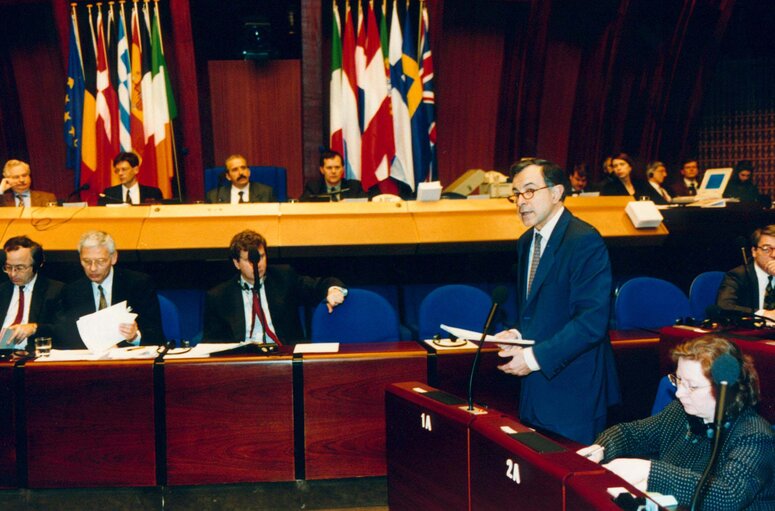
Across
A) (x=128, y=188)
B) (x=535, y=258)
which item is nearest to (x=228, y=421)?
(x=535, y=258)

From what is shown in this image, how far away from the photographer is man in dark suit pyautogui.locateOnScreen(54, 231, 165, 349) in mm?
3908

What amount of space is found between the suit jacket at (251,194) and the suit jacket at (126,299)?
1.95 m

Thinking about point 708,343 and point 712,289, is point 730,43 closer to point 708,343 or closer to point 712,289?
point 712,289

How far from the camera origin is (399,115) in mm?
7199

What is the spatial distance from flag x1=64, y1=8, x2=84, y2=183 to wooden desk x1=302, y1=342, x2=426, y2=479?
4.87 metres

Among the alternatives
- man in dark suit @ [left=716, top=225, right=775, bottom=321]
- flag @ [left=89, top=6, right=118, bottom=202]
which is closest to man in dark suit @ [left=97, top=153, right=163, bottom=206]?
flag @ [left=89, top=6, right=118, bottom=202]

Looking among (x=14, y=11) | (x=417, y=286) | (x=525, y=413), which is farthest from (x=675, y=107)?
(x=14, y=11)

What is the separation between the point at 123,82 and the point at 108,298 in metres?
3.65

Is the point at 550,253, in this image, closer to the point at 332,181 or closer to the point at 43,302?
the point at 43,302

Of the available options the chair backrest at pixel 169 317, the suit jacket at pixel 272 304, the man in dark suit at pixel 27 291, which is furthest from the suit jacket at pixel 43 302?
the suit jacket at pixel 272 304

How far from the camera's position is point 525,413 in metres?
2.65

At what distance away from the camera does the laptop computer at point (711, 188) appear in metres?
5.57

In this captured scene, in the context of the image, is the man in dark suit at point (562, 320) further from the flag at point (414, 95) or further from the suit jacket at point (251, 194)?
the flag at point (414, 95)

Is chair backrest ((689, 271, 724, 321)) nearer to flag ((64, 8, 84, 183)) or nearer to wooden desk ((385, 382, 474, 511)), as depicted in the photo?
wooden desk ((385, 382, 474, 511))
